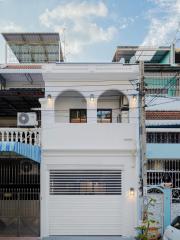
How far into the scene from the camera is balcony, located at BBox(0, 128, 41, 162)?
40.1 feet

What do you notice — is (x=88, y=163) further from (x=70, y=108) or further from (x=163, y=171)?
(x=163, y=171)

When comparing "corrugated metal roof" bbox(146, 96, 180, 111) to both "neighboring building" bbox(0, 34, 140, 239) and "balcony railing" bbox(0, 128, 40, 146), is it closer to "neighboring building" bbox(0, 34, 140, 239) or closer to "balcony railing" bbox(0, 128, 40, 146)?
"neighboring building" bbox(0, 34, 140, 239)

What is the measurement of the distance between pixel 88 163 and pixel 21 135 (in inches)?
114

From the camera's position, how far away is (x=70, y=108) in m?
14.9

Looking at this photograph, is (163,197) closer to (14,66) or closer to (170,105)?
(170,105)

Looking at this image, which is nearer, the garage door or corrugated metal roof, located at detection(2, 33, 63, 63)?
the garage door

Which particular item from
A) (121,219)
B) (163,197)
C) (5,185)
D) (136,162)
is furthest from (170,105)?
(5,185)

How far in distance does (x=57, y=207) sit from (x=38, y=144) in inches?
105

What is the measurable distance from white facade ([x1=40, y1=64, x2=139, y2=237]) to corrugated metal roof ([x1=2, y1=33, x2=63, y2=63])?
434 cm

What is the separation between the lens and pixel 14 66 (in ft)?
50.7

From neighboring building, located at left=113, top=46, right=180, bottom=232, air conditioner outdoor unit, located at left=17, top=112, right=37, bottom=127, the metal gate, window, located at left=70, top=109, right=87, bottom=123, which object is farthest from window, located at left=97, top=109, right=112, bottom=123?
the metal gate

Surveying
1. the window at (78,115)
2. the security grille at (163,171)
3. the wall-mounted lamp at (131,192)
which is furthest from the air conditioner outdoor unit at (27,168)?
the security grille at (163,171)

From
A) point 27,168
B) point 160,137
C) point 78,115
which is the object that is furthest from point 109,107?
point 27,168

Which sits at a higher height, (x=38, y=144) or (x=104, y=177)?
(x=38, y=144)
